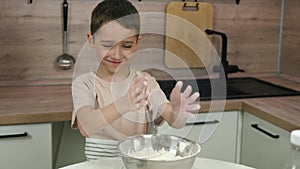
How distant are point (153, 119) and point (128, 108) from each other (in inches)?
11.6

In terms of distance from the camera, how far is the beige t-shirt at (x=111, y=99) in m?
1.39

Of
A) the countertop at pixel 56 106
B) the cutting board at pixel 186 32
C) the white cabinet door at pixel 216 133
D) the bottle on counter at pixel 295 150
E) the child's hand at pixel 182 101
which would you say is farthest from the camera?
the cutting board at pixel 186 32

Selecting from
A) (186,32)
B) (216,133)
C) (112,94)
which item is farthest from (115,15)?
(186,32)

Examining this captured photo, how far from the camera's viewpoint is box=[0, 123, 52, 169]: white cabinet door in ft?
5.52

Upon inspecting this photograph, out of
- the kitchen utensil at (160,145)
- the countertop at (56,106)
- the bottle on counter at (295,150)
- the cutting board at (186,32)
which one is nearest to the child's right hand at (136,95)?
the kitchen utensil at (160,145)

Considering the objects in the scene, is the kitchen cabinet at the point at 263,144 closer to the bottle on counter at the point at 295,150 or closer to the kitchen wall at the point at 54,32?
the kitchen wall at the point at 54,32

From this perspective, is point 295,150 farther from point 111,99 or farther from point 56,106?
point 56,106

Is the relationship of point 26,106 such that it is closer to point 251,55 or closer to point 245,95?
point 245,95

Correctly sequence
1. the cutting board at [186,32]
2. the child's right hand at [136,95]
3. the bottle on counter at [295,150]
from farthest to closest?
the cutting board at [186,32] → the child's right hand at [136,95] → the bottle on counter at [295,150]

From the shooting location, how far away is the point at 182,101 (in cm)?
125

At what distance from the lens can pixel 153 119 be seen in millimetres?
1469

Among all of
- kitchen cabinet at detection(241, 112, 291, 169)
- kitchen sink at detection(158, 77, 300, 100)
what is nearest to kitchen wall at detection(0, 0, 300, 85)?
kitchen sink at detection(158, 77, 300, 100)

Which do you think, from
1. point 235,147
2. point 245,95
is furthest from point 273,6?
point 235,147

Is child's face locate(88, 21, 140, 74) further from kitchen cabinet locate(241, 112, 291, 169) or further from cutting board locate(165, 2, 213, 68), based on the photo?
cutting board locate(165, 2, 213, 68)
